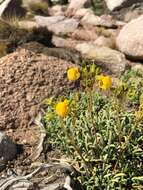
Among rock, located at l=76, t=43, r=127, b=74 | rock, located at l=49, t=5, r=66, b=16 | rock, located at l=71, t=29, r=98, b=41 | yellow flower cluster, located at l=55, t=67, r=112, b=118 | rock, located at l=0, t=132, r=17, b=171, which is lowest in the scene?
rock, located at l=0, t=132, r=17, b=171

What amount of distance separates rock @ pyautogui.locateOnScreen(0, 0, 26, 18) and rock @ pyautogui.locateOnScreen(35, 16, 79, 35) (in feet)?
1.79

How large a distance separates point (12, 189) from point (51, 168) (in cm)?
40

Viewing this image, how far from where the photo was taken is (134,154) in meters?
4.79

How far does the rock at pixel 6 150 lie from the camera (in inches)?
202

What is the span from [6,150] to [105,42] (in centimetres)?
534

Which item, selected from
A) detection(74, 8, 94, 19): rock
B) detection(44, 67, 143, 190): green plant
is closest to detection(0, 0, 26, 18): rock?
detection(74, 8, 94, 19): rock

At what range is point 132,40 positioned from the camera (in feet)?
30.9

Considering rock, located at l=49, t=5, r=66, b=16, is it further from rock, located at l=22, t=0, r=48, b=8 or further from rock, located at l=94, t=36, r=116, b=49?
rock, located at l=94, t=36, r=116, b=49

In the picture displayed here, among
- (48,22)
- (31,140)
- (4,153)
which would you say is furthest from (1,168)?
(48,22)

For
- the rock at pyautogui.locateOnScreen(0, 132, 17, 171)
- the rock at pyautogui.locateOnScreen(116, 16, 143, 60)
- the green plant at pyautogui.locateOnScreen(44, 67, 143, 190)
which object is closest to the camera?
the green plant at pyautogui.locateOnScreen(44, 67, 143, 190)

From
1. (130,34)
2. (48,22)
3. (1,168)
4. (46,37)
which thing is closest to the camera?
(1,168)

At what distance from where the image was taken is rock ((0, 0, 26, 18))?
1226cm

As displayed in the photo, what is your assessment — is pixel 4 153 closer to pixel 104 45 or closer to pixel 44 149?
pixel 44 149

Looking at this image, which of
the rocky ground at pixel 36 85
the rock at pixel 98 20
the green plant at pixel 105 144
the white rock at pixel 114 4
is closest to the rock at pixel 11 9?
the rock at pixel 98 20
